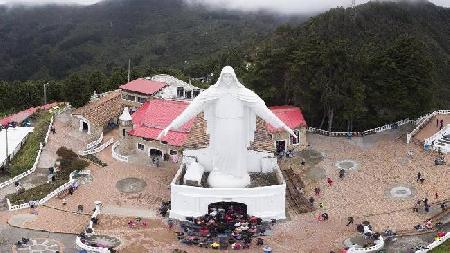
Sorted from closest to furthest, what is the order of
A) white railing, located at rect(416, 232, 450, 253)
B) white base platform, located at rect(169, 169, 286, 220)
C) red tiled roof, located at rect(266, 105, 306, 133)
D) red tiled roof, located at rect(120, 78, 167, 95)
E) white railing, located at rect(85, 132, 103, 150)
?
white railing, located at rect(416, 232, 450, 253) → white base platform, located at rect(169, 169, 286, 220) → red tiled roof, located at rect(266, 105, 306, 133) → white railing, located at rect(85, 132, 103, 150) → red tiled roof, located at rect(120, 78, 167, 95)

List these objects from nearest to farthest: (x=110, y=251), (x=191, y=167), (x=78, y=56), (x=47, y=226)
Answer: (x=110, y=251) → (x=47, y=226) → (x=191, y=167) → (x=78, y=56)

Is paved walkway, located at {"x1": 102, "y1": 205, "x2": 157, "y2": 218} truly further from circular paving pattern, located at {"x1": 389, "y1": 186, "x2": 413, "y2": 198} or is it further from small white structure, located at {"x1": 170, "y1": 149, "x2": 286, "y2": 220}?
circular paving pattern, located at {"x1": 389, "y1": 186, "x2": 413, "y2": 198}

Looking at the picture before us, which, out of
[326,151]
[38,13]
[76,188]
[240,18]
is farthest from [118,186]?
[38,13]

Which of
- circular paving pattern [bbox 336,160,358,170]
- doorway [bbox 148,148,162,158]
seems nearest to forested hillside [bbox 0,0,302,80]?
doorway [bbox 148,148,162,158]

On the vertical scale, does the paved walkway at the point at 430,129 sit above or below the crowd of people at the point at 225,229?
above

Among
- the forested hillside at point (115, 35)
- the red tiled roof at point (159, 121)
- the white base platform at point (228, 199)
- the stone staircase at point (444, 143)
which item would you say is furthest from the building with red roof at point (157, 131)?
the forested hillside at point (115, 35)

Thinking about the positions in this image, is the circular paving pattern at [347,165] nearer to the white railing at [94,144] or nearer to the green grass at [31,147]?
the white railing at [94,144]

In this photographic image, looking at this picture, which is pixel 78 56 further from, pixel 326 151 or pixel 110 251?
pixel 110 251
